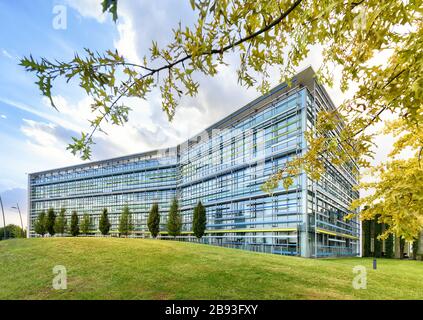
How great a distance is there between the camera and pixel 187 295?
6.97m

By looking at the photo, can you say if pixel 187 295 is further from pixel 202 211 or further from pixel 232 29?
pixel 202 211

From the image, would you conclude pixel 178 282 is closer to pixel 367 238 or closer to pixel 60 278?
pixel 60 278

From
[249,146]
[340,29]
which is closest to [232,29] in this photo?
[340,29]

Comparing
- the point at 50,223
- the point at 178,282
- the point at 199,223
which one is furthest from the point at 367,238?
the point at 50,223

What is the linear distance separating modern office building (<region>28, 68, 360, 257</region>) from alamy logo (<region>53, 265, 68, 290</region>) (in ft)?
29.8

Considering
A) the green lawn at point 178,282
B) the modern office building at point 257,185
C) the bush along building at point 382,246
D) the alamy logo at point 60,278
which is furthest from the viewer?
the bush along building at point 382,246

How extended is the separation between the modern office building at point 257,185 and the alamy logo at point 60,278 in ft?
29.8

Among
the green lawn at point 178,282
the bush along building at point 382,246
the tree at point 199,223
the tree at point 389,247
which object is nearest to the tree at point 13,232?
the tree at point 199,223

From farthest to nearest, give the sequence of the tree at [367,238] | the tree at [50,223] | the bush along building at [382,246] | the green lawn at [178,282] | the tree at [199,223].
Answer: the tree at [50,223] → the tree at [367,238] → the bush along building at [382,246] → the tree at [199,223] → the green lawn at [178,282]

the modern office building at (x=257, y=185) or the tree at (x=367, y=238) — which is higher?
Answer: the modern office building at (x=257, y=185)

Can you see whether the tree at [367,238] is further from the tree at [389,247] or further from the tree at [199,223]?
the tree at [199,223]

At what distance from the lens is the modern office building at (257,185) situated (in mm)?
26484

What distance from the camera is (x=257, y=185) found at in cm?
3148

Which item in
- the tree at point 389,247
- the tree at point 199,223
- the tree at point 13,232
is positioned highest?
the tree at point 199,223
